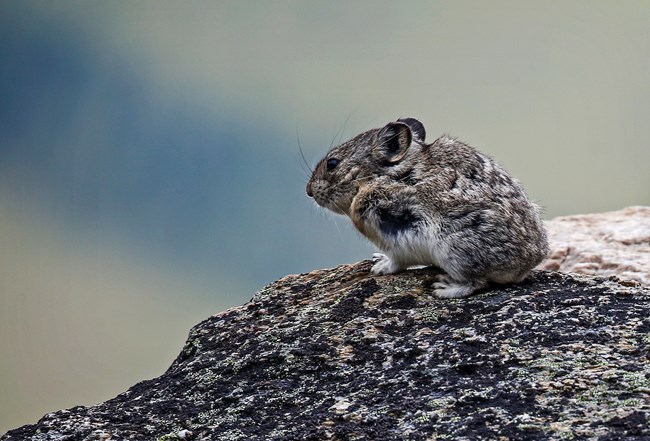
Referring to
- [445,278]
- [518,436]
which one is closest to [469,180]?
[445,278]

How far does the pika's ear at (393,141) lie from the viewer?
9094mm

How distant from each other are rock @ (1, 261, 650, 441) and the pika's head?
3.39 feet

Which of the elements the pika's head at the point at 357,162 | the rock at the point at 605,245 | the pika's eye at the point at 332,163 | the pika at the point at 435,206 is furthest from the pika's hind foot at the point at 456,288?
the rock at the point at 605,245

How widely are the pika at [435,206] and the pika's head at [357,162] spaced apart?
0.03ft

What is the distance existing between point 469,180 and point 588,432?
328 cm

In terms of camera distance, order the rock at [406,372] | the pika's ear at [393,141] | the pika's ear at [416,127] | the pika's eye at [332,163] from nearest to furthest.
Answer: the rock at [406,372]
the pika's ear at [393,141]
the pika's eye at [332,163]
the pika's ear at [416,127]

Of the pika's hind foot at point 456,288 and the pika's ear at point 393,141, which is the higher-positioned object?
the pika's ear at point 393,141

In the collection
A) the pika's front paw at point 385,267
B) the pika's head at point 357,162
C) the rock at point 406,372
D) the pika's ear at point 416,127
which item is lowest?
the rock at point 406,372

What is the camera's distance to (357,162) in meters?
9.30

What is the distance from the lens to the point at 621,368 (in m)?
6.55

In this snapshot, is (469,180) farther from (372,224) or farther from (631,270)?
(631,270)

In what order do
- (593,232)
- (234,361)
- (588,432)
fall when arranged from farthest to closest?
(593,232) → (234,361) → (588,432)


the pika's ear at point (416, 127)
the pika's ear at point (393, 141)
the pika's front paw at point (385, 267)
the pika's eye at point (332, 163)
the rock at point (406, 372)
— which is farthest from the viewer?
the pika's ear at point (416, 127)

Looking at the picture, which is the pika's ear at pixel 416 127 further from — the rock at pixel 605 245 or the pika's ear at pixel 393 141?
the rock at pixel 605 245
